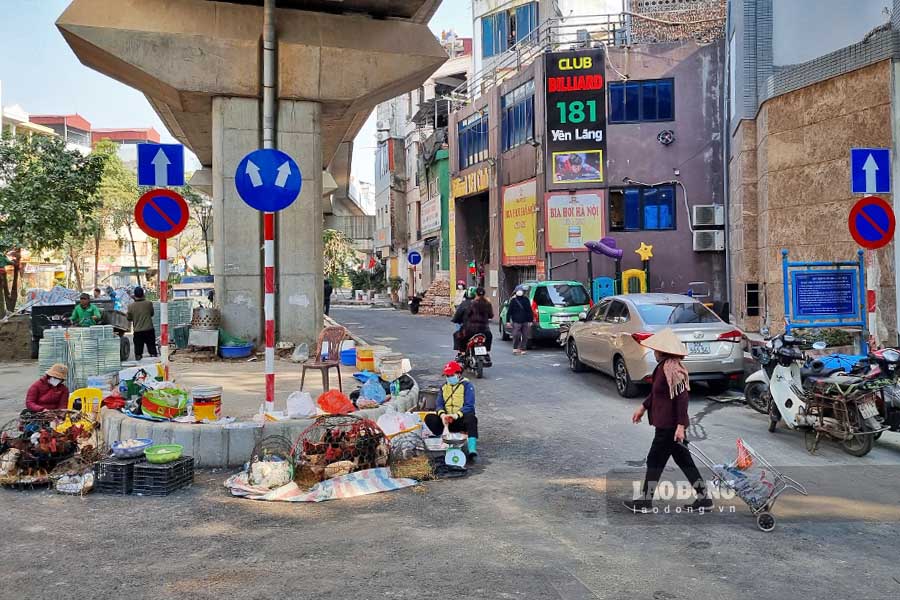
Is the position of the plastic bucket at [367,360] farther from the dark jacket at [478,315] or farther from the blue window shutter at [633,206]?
the blue window shutter at [633,206]

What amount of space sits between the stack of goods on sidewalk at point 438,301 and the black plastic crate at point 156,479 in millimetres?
30224

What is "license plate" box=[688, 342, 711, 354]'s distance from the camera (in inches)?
442

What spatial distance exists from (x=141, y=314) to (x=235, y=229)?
9.84 ft

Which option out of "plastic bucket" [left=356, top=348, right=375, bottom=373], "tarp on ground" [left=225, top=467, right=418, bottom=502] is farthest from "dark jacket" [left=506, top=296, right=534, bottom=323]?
"tarp on ground" [left=225, top=467, right=418, bottom=502]

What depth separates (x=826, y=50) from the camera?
16953 millimetres

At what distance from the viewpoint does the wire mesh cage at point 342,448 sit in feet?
23.0

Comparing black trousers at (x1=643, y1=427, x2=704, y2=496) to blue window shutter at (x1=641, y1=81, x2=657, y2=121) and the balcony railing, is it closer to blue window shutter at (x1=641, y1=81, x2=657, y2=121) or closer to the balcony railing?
blue window shutter at (x1=641, y1=81, x2=657, y2=121)

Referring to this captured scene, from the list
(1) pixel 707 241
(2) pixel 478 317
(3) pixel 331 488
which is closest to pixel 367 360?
(2) pixel 478 317

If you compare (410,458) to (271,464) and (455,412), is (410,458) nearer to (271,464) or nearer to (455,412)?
(455,412)

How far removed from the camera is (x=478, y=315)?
14531 mm

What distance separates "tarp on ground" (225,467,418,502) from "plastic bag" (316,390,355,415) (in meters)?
1.06

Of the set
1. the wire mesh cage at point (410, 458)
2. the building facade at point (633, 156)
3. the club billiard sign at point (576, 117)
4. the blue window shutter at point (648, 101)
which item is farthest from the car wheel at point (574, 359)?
the blue window shutter at point (648, 101)

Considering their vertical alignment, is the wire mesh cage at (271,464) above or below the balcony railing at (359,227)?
below

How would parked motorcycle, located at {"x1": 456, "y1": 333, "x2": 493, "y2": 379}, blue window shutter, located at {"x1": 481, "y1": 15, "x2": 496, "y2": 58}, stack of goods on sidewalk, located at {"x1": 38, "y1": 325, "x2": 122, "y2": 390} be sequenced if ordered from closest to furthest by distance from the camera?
stack of goods on sidewalk, located at {"x1": 38, "y1": 325, "x2": 122, "y2": 390} < parked motorcycle, located at {"x1": 456, "y1": 333, "x2": 493, "y2": 379} < blue window shutter, located at {"x1": 481, "y1": 15, "x2": 496, "y2": 58}
